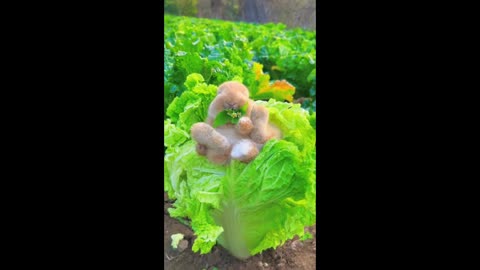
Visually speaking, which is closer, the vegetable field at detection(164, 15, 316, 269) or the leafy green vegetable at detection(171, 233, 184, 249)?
the vegetable field at detection(164, 15, 316, 269)

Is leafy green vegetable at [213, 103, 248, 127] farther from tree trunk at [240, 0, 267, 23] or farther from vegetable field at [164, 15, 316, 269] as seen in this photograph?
tree trunk at [240, 0, 267, 23]

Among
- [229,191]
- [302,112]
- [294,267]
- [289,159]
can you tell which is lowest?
[294,267]

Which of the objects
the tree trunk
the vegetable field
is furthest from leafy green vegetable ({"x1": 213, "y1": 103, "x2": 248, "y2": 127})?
the tree trunk

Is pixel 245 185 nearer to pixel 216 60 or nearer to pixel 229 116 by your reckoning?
pixel 229 116

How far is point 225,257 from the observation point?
2.09 meters

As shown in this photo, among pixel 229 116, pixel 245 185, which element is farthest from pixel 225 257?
pixel 229 116

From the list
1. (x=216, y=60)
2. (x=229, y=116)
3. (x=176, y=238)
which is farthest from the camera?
(x=216, y=60)

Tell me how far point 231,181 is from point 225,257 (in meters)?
0.41

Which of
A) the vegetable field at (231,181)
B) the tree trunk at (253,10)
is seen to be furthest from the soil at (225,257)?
the tree trunk at (253,10)

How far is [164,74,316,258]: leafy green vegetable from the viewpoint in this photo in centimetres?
187

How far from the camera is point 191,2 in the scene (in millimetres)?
1956

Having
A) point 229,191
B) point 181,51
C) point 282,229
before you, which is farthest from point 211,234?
point 181,51

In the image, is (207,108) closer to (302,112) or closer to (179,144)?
(179,144)
